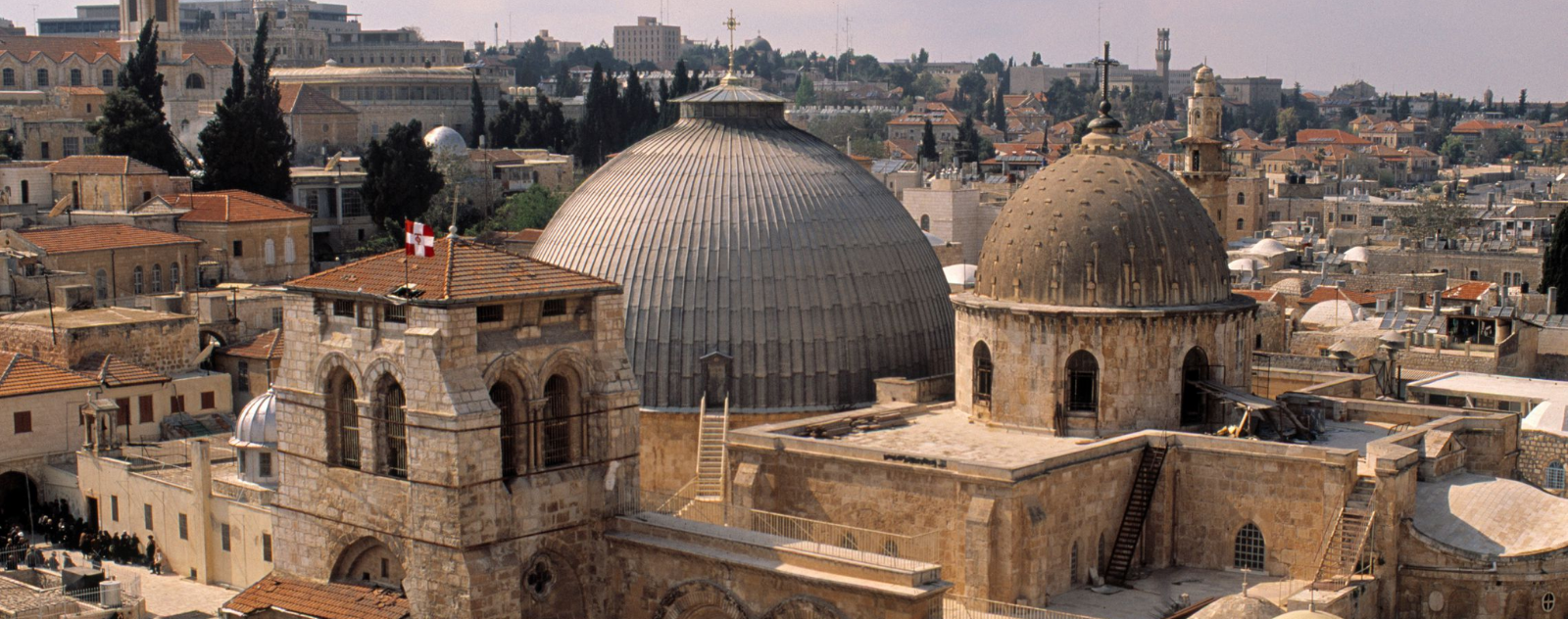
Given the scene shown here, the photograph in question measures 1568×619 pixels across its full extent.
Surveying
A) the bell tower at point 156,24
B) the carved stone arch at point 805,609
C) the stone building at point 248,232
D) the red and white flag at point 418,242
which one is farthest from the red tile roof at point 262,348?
the bell tower at point 156,24

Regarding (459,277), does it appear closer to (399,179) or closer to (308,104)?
(399,179)

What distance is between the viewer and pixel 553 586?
106 feet

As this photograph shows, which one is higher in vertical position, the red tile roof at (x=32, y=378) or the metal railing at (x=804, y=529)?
the red tile roof at (x=32, y=378)

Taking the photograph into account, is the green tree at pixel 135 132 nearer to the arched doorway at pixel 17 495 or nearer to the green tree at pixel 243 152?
the green tree at pixel 243 152

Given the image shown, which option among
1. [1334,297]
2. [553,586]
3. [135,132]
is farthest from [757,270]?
[135,132]

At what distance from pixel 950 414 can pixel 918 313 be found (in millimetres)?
3504

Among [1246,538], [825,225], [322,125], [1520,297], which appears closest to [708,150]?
[825,225]

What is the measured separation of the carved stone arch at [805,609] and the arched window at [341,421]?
7.66 m

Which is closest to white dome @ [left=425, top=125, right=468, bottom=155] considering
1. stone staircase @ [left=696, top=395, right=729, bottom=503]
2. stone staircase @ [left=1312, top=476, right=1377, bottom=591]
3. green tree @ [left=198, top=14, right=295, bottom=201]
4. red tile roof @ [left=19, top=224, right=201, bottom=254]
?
green tree @ [left=198, top=14, right=295, bottom=201]

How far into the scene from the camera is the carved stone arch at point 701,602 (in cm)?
3097

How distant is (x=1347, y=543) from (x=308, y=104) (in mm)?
85374

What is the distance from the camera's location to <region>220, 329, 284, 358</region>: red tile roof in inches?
2135

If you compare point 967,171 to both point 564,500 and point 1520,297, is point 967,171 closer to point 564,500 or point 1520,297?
point 1520,297

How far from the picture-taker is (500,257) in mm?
32062
